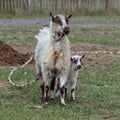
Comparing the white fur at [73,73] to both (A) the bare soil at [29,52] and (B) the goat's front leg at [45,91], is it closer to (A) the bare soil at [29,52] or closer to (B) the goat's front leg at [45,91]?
(B) the goat's front leg at [45,91]

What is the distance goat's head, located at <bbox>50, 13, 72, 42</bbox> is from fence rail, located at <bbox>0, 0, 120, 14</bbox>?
24529 millimetres

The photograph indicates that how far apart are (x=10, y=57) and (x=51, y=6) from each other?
19.4 metres

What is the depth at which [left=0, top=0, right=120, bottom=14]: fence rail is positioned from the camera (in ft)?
116

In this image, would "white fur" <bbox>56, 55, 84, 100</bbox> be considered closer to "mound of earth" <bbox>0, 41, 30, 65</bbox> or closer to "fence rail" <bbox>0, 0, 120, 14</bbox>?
"mound of earth" <bbox>0, 41, 30, 65</bbox>

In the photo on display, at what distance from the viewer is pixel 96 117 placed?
10.0 metres

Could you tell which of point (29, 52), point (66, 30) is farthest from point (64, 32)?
point (29, 52)

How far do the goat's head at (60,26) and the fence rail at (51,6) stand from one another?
2453 cm

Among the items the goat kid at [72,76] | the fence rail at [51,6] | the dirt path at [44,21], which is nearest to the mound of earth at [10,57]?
the goat kid at [72,76]

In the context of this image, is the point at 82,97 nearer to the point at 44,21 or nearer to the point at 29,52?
the point at 29,52

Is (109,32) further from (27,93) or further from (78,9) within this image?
(27,93)

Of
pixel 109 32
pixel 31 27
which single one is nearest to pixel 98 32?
pixel 109 32

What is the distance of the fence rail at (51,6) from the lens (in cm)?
3528

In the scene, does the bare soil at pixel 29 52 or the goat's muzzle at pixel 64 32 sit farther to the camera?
the bare soil at pixel 29 52

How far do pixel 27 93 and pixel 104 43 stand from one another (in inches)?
376
